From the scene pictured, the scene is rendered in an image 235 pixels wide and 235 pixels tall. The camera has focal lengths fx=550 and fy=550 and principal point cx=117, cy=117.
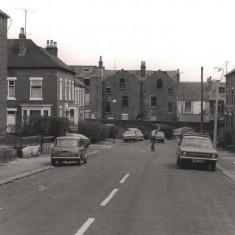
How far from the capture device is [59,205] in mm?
13328

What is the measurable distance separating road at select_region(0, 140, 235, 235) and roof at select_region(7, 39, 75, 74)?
1332 inches

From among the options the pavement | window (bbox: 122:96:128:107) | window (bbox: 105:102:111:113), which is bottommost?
the pavement

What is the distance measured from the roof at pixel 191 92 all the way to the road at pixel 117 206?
81.4 m

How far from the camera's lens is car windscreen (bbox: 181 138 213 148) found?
28.0 m

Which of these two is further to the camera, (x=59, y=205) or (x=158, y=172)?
(x=158, y=172)

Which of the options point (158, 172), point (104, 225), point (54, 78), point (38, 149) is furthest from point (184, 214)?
point (54, 78)

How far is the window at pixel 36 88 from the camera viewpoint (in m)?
54.8

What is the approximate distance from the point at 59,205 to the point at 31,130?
105 ft

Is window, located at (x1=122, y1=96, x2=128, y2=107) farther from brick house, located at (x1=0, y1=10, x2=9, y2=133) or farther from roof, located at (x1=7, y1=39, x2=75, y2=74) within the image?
brick house, located at (x1=0, y1=10, x2=9, y2=133)

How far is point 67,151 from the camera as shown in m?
29.0

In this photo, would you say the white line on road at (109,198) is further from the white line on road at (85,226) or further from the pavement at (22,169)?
the pavement at (22,169)

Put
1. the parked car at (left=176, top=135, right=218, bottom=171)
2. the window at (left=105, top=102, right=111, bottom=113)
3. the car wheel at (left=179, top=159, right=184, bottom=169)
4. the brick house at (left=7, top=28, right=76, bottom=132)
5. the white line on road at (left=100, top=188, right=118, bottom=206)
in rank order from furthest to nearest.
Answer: the window at (left=105, top=102, right=111, bottom=113), the brick house at (left=7, top=28, right=76, bottom=132), the car wheel at (left=179, top=159, right=184, bottom=169), the parked car at (left=176, top=135, right=218, bottom=171), the white line on road at (left=100, top=188, right=118, bottom=206)

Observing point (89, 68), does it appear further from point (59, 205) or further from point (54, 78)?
point (59, 205)

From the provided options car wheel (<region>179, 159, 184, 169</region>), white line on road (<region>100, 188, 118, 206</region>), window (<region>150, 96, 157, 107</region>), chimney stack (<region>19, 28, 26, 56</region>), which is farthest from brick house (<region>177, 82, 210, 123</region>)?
white line on road (<region>100, 188, 118, 206</region>)
